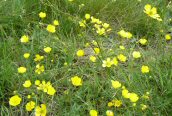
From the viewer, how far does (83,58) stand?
8.25ft

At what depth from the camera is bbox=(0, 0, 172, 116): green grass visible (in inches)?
83.3

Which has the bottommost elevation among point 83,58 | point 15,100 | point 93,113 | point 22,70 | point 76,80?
point 93,113

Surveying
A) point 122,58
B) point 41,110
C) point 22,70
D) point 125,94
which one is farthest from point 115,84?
point 22,70

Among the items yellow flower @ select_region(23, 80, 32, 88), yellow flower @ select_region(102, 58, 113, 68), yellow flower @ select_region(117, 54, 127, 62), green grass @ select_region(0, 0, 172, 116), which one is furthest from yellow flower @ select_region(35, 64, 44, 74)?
yellow flower @ select_region(117, 54, 127, 62)

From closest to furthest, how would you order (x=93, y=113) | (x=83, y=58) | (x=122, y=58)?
(x=93, y=113), (x=122, y=58), (x=83, y=58)

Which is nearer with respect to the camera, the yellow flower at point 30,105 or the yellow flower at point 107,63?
the yellow flower at point 30,105

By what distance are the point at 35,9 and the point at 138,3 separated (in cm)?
87

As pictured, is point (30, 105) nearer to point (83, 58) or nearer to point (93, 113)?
point (93, 113)

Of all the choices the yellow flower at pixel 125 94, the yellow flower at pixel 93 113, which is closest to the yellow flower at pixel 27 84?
the yellow flower at pixel 93 113

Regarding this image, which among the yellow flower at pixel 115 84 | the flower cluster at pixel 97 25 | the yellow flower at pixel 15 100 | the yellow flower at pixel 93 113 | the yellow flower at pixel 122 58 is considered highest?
the flower cluster at pixel 97 25

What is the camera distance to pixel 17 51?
242 cm

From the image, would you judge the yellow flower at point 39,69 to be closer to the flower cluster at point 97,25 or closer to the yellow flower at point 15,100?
the yellow flower at point 15,100

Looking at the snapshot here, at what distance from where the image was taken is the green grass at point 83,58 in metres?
2.12

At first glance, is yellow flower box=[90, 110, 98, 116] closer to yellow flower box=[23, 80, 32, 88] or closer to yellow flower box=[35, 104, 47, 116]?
yellow flower box=[35, 104, 47, 116]
